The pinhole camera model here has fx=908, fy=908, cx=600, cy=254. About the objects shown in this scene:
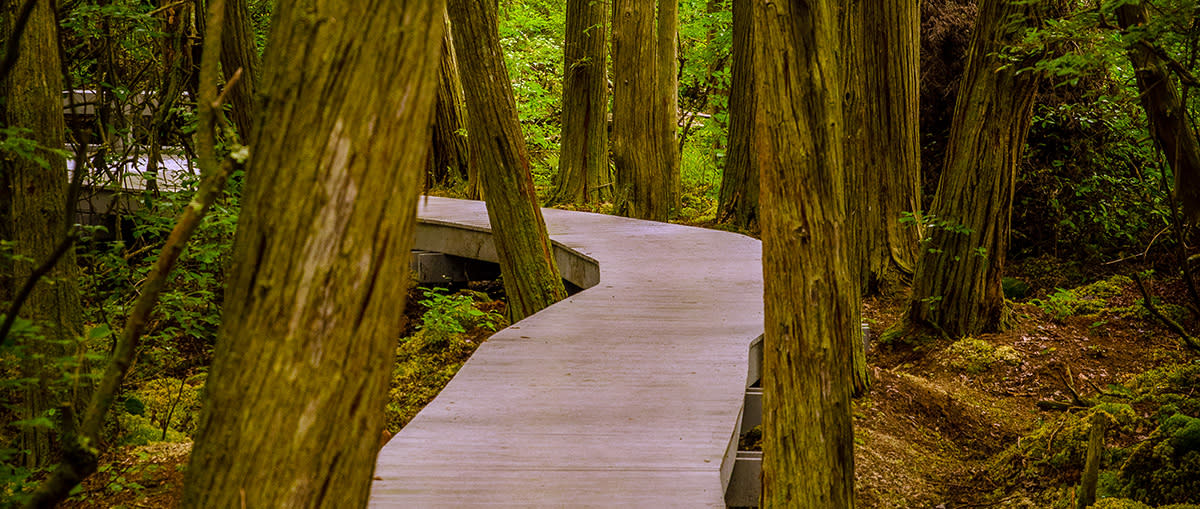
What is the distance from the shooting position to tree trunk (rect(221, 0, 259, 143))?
30.6 ft

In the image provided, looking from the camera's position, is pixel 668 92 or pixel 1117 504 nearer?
pixel 1117 504

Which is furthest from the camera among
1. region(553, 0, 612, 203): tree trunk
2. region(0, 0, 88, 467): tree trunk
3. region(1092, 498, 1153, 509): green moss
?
region(553, 0, 612, 203): tree trunk

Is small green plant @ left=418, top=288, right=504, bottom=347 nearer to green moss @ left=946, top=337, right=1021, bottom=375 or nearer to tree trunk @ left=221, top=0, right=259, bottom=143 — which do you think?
tree trunk @ left=221, top=0, right=259, bottom=143

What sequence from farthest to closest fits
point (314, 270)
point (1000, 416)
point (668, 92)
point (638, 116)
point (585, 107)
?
point (585, 107), point (668, 92), point (638, 116), point (1000, 416), point (314, 270)

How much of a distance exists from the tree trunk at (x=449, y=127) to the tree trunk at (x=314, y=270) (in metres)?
13.0

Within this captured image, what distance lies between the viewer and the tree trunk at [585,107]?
46.1ft

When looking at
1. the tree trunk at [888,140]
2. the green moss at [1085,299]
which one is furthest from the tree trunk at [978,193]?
the green moss at [1085,299]

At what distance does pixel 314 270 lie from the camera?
5.88 ft

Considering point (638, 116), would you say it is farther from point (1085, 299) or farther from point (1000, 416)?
point (1000, 416)

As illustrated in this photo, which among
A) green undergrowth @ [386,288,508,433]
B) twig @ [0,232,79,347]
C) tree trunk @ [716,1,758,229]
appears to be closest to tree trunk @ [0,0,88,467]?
green undergrowth @ [386,288,508,433]

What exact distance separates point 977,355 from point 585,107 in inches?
321

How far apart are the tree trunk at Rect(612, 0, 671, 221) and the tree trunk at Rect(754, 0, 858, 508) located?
30.5 ft

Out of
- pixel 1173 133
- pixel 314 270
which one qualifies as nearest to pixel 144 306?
pixel 314 270

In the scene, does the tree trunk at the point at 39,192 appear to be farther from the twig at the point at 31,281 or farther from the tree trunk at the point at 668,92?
the tree trunk at the point at 668,92
